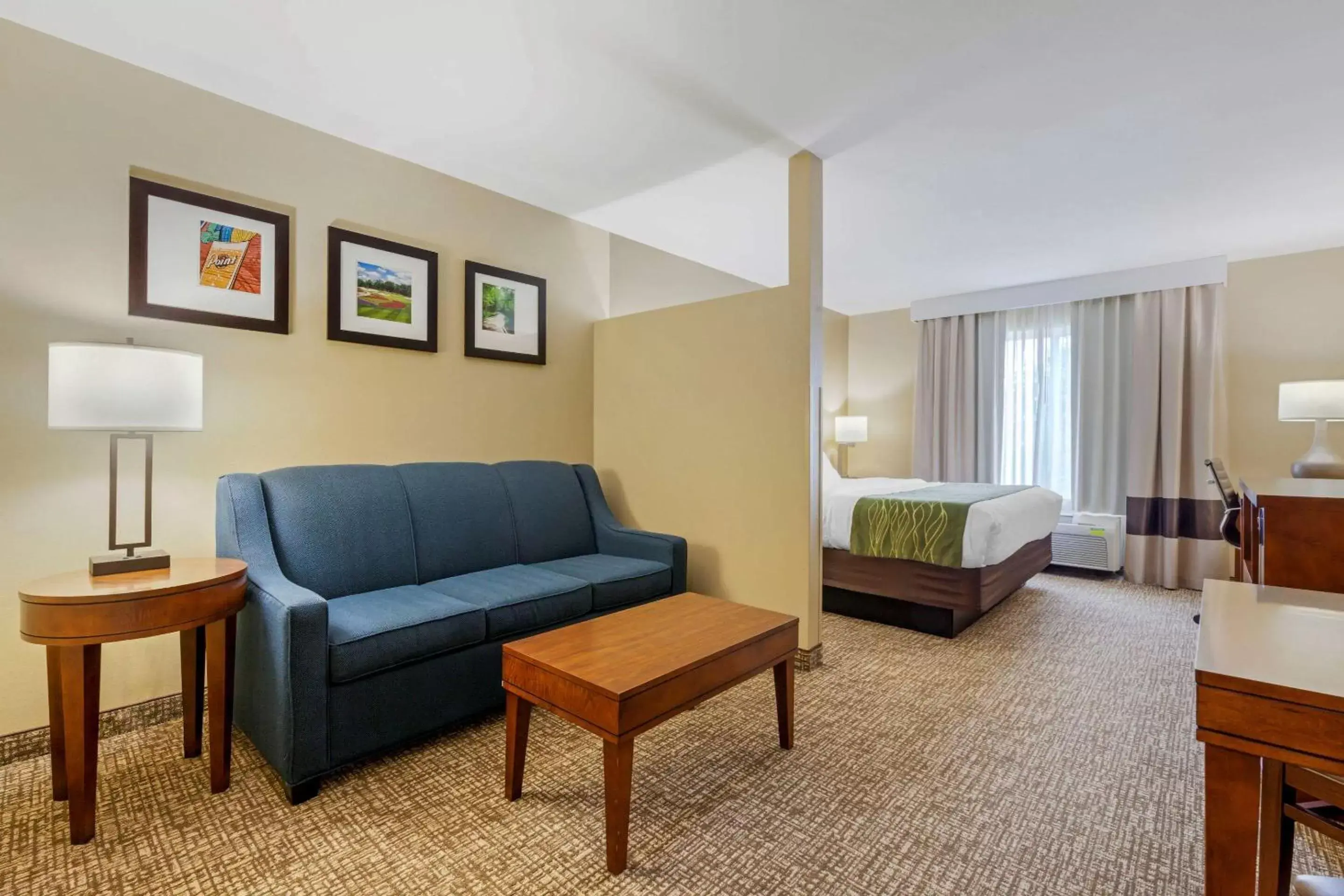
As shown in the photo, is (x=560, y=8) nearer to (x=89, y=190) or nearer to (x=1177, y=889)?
(x=89, y=190)

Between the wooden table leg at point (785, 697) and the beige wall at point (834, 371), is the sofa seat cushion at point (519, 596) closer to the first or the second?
the wooden table leg at point (785, 697)

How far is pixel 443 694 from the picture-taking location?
217 centimetres

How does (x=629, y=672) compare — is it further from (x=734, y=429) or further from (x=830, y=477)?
(x=830, y=477)

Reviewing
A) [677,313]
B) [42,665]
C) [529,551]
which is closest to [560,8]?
[677,313]

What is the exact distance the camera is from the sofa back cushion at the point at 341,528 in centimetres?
236

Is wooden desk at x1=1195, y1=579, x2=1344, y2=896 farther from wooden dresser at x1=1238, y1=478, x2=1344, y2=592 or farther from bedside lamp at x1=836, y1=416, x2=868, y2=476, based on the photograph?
bedside lamp at x1=836, y1=416, x2=868, y2=476

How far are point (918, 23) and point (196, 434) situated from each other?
3041 millimetres

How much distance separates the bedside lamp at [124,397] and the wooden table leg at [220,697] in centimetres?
28

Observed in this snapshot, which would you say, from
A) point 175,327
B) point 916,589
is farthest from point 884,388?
point 175,327

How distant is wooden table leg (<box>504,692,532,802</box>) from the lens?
180 centimetres

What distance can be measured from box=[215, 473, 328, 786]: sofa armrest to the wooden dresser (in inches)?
119

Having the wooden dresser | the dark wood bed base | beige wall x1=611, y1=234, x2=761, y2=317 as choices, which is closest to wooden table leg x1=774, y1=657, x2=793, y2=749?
the dark wood bed base

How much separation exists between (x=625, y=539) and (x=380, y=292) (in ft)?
5.66

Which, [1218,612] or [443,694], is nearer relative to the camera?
[1218,612]
